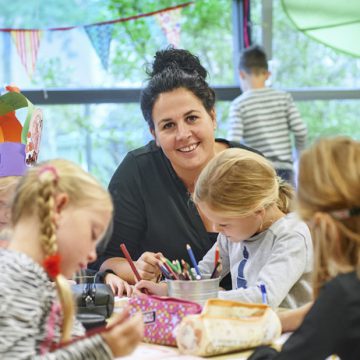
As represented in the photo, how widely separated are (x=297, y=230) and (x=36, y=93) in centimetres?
274

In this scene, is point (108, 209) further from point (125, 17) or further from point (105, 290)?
point (125, 17)

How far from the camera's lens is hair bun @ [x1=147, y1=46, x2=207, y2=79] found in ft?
7.74

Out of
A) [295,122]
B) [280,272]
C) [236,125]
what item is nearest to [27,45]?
[236,125]

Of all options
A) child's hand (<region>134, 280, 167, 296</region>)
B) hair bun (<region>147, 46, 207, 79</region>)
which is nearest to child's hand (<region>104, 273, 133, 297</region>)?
child's hand (<region>134, 280, 167, 296</region>)

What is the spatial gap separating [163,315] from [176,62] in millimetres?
1137

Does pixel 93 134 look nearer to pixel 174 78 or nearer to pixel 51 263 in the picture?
pixel 174 78

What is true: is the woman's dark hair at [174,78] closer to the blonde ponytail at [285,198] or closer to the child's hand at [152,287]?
the blonde ponytail at [285,198]

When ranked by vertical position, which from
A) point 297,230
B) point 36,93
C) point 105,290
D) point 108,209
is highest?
point 36,93

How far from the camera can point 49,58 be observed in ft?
13.8

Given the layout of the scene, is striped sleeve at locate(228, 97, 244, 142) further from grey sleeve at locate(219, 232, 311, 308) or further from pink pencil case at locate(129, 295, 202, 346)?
pink pencil case at locate(129, 295, 202, 346)

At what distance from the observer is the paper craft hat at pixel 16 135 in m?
1.93

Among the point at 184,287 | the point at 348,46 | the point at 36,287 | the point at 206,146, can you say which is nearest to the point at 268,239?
the point at 184,287

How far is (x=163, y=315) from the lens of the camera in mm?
1433

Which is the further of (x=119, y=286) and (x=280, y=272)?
(x=119, y=286)
